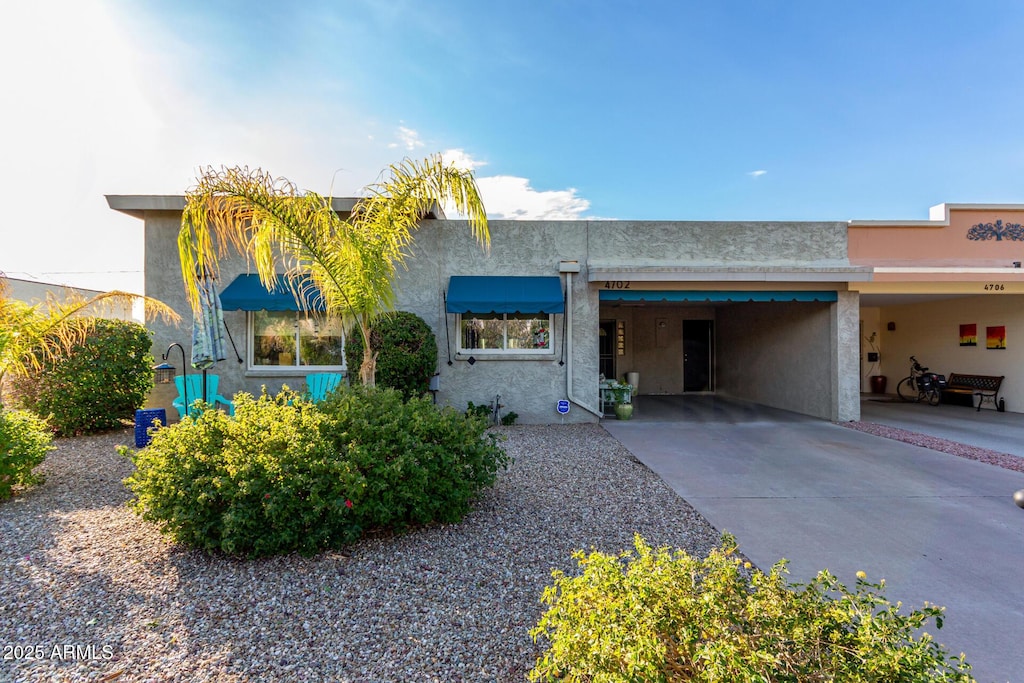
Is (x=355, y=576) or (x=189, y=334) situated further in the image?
(x=189, y=334)

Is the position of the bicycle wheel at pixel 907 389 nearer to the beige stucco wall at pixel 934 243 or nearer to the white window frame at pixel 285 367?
the beige stucco wall at pixel 934 243

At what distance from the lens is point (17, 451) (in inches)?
205

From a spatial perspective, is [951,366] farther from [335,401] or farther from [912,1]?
[335,401]

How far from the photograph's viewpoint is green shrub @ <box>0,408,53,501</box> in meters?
5.14

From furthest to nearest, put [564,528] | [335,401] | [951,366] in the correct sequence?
[951,366] → [335,401] → [564,528]

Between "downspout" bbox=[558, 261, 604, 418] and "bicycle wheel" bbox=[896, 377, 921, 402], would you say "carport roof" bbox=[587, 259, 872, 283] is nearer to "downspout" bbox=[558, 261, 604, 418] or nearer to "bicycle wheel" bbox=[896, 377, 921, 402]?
"downspout" bbox=[558, 261, 604, 418]

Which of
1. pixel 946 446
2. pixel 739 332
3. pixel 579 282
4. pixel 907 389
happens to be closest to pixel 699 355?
pixel 739 332

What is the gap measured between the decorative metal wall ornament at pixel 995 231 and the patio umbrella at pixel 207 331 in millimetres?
16032

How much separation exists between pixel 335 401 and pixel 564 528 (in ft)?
8.50

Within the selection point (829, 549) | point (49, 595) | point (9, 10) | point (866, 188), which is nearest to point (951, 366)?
point (866, 188)

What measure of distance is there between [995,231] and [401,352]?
44.5 feet

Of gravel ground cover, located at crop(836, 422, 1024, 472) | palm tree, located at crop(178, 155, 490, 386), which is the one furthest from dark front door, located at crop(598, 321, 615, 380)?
palm tree, located at crop(178, 155, 490, 386)

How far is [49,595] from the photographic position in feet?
10.6

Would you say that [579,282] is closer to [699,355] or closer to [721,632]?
[699,355]
